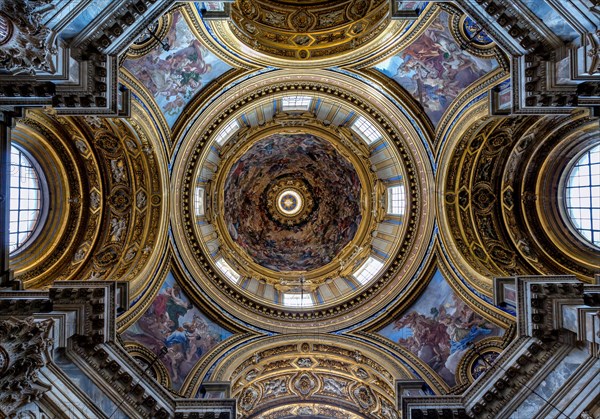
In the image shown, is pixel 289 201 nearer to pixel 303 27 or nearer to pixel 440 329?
pixel 303 27

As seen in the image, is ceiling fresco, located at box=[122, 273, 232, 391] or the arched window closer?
the arched window

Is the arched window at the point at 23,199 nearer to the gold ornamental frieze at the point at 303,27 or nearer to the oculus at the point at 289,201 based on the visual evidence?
the gold ornamental frieze at the point at 303,27

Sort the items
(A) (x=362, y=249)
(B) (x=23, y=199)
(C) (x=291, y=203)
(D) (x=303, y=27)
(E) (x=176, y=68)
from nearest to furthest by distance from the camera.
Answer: (E) (x=176, y=68), (B) (x=23, y=199), (D) (x=303, y=27), (A) (x=362, y=249), (C) (x=291, y=203)

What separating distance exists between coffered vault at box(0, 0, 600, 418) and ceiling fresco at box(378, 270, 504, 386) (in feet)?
0.30

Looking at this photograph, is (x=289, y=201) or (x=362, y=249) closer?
(x=362, y=249)

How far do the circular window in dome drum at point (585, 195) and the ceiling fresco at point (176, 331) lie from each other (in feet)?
59.5

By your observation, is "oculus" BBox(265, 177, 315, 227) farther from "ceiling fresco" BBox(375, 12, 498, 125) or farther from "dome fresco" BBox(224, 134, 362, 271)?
"ceiling fresco" BBox(375, 12, 498, 125)

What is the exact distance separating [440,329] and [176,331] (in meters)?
12.9

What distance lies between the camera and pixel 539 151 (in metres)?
18.3

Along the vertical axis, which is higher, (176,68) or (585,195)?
Result: (176,68)

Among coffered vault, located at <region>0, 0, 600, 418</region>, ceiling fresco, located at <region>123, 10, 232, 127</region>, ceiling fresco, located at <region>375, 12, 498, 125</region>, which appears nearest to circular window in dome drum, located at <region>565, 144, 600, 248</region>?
coffered vault, located at <region>0, 0, 600, 418</region>

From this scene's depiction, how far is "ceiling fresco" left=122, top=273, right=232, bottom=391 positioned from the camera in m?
17.4

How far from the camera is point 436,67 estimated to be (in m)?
17.0

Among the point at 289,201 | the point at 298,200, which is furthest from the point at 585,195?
the point at 289,201
